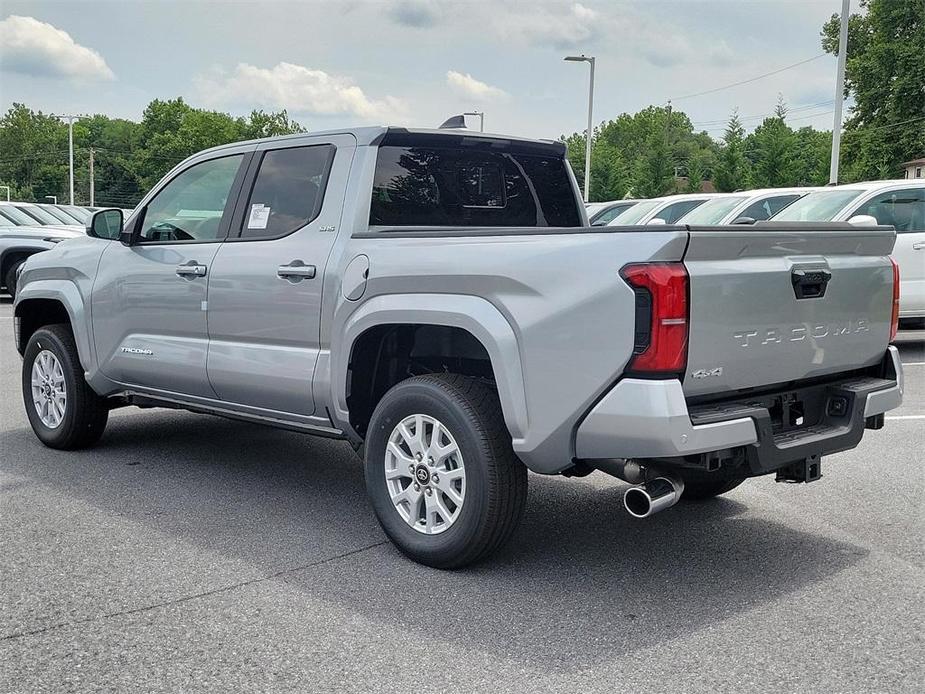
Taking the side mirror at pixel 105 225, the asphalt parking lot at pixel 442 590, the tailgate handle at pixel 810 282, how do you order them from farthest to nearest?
the side mirror at pixel 105 225, the tailgate handle at pixel 810 282, the asphalt parking lot at pixel 442 590

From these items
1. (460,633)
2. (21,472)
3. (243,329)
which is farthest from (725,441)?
(21,472)

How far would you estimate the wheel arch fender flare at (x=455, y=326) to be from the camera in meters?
4.02

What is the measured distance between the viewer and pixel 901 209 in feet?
36.8

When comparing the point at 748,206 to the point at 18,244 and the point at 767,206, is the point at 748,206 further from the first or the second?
the point at 18,244

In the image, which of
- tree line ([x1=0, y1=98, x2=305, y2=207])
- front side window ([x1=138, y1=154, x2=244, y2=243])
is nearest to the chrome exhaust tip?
front side window ([x1=138, y1=154, x2=244, y2=243])

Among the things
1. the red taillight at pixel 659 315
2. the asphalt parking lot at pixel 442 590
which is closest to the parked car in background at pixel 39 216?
the asphalt parking lot at pixel 442 590

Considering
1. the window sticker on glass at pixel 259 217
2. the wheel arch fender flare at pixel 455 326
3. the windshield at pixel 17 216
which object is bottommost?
the wheel arch fender flare at pixel 455 326

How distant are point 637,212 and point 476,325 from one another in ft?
40.9

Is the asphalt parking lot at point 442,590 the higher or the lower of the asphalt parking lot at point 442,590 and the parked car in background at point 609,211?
the lower

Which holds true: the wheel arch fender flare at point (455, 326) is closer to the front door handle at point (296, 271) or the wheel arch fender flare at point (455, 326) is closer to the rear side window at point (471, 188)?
the front door handle at point (296, 271)

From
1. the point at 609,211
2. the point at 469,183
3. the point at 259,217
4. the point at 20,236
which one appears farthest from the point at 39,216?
the point at 469,183

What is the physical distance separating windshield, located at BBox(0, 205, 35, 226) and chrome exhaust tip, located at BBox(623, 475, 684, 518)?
52.4 feet

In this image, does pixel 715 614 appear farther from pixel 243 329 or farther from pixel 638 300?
pixel 243 329

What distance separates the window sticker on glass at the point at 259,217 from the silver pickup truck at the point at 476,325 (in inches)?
0.7
